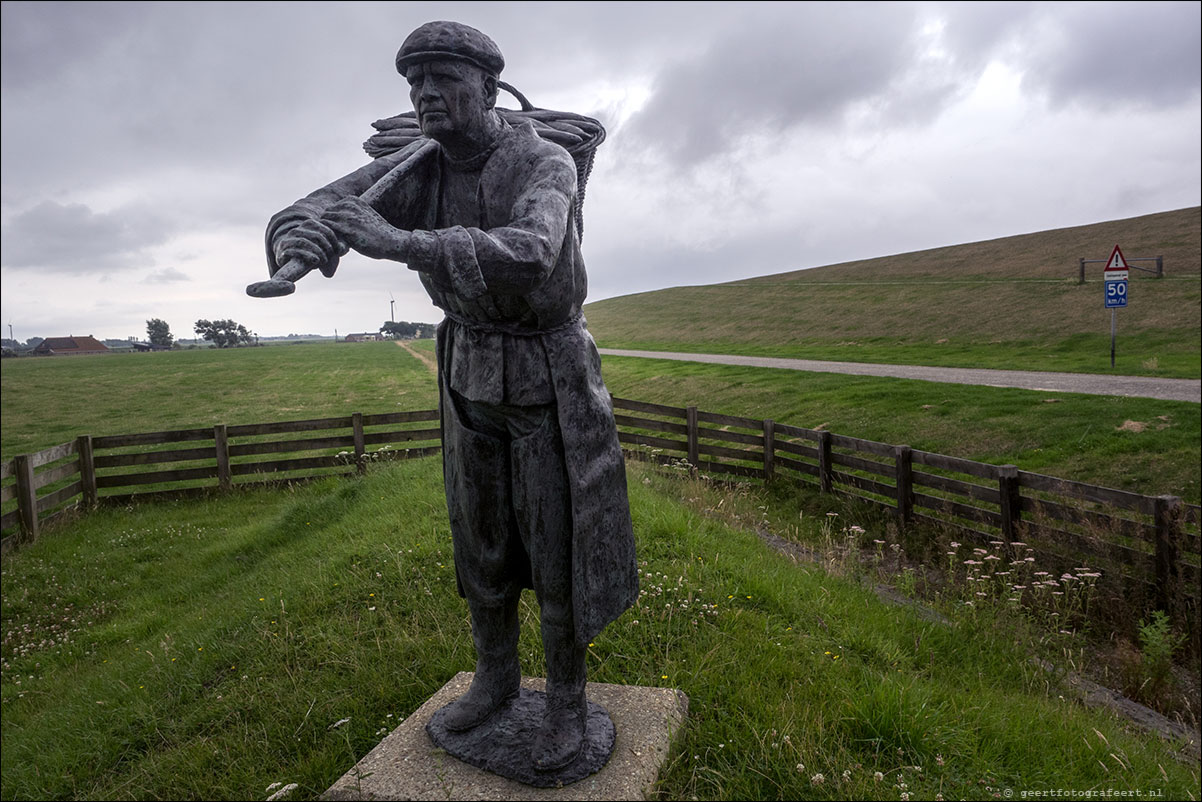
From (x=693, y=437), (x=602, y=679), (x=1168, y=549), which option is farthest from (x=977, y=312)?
(x=602, y=679)

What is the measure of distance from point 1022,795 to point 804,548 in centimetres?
465

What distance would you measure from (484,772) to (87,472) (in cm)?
1073

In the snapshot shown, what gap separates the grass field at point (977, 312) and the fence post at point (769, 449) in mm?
9459

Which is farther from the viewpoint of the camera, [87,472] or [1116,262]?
[1116,262]

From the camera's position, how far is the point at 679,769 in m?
2.99

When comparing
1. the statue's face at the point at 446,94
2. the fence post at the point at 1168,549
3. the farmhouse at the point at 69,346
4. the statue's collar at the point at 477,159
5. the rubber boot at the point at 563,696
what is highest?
the farmhouse at the point at 69,346

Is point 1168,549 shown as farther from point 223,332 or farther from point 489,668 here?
point 223,332

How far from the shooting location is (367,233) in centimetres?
179

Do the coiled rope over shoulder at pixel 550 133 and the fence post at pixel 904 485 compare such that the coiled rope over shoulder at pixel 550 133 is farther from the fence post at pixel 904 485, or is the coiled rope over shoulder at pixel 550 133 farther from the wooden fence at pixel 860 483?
the fence post at pixel 904 485

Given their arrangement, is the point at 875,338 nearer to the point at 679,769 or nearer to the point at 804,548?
the point at 804,548

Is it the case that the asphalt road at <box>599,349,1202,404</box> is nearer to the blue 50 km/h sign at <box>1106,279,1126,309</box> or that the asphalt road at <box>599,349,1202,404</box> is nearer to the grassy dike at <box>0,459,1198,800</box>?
the blue 50 km/h sign at <box>1106,279,1126,309</box>

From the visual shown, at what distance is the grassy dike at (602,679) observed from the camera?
316cm

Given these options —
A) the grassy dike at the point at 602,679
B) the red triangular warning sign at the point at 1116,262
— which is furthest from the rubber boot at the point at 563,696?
the red triangular warning sign at the point at 1116,262

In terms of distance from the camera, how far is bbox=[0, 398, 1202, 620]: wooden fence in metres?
5.81
